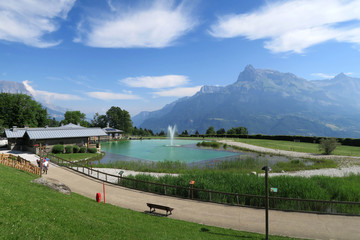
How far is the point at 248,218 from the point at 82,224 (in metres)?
8.69

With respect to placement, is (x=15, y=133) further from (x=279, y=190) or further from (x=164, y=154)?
(x=279, y=190)

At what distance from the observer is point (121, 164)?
104ft

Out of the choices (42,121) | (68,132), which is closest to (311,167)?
(68,132)

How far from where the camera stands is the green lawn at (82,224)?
24.5 feet

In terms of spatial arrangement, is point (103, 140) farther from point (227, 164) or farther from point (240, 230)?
point (240, 230)

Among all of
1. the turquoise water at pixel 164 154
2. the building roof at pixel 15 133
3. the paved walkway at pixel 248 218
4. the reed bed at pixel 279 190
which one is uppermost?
the building roof at pixel 15 133

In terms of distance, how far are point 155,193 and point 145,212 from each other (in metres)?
4.09

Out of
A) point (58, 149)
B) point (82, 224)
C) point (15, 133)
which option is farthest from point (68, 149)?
point (82, 224)

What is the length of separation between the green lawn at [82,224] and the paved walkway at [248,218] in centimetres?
117

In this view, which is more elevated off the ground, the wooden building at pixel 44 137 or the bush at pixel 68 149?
the wooden building at pixel 44 137

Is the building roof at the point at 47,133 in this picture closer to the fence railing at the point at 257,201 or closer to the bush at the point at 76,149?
the bush at the point at 76,149

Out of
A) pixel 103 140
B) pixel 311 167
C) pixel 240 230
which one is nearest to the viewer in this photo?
pixel 240 230

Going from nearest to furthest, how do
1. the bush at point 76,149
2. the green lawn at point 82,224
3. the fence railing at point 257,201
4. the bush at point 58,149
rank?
the green lawn at point 82,224 → the fence railing at point 257,201 → the bush at point 58,149 → the bush at point 76,149

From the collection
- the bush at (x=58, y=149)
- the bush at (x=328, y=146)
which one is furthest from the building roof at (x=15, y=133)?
the bush at (x=328, y=146)
